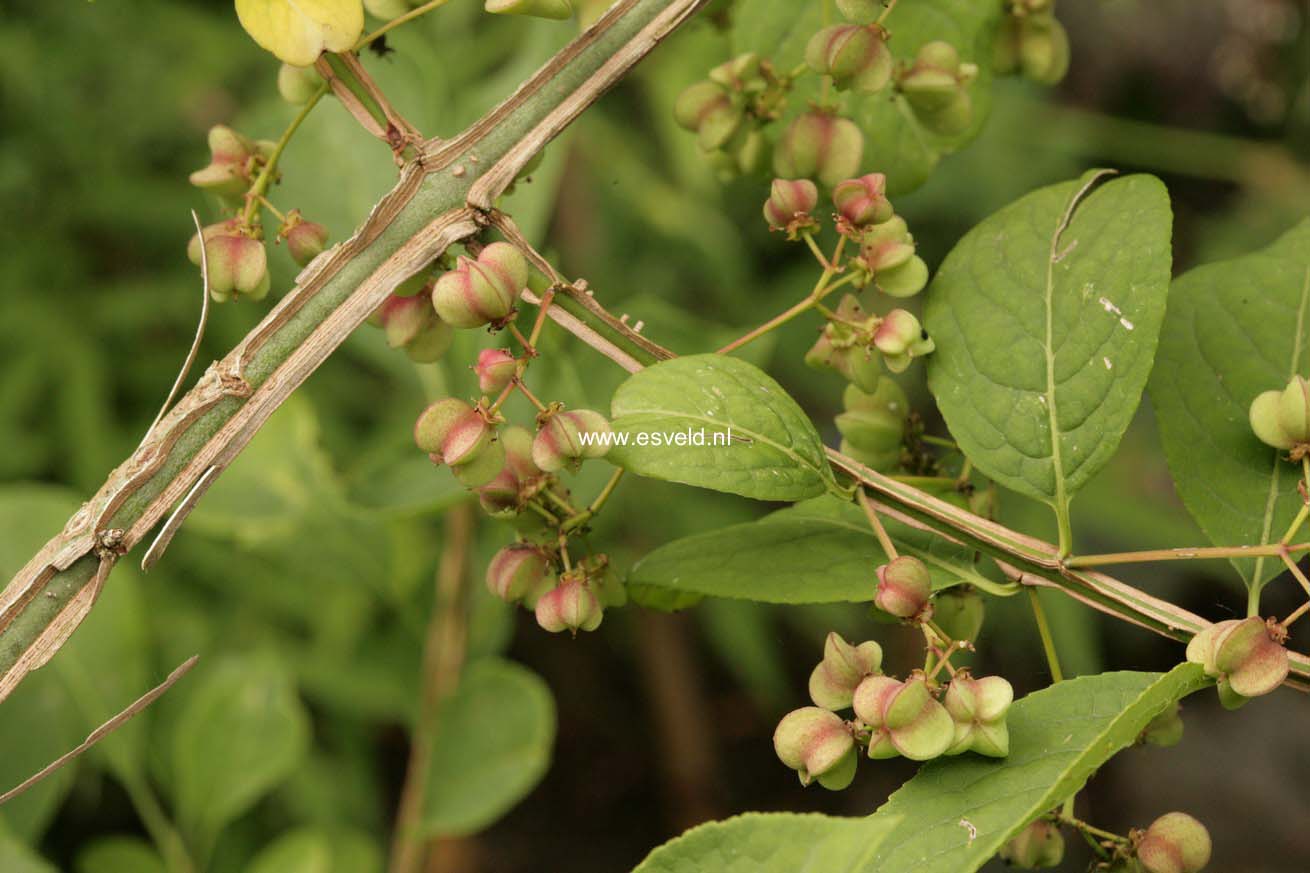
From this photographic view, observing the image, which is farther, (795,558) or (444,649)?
(444,649)

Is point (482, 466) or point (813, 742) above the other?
point (482, 466)

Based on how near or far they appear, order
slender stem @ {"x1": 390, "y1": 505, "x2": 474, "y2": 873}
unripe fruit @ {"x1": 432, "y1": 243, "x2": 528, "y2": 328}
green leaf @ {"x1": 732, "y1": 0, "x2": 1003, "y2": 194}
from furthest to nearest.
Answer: slender stem @ {"x1": 390, "y1": 505, "x2": 474, "y2": 873}, green leaf @ {"x1": 732, "y1": 0, "x2": 1003, "y2": 194}, unripe fruit @ {"x1": 432, "y1": 243, "x2": 528, "y2": 328}

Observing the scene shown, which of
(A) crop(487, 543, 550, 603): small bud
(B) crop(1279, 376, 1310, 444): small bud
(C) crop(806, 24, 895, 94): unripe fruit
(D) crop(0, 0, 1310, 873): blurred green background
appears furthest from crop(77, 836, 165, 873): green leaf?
(B) crop(1279, 376, 1310, 444): small bud

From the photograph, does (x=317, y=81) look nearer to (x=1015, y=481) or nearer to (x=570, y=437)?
(x=570, y=437)

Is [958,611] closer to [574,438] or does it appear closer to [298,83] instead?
[574,438]

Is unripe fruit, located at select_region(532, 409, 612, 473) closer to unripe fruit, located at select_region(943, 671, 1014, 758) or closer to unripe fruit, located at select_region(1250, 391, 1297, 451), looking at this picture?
unripe fruit, located at select_region(943, 671, 1014, 758)

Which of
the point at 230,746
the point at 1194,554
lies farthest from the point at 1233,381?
the point at 230,746

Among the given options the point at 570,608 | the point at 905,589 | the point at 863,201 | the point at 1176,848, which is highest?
the point at 863,201
